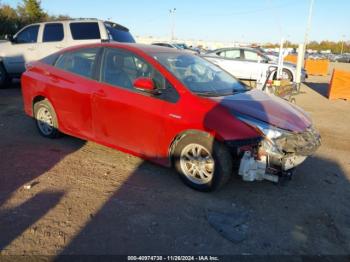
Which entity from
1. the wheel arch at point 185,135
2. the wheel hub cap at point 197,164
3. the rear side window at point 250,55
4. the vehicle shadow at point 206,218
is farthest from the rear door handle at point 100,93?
the rear side window at point 250,55

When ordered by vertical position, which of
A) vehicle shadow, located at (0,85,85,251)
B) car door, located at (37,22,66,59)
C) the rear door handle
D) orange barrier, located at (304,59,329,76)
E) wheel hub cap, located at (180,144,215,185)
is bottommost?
orange barrier, located at (304,59,329,76)

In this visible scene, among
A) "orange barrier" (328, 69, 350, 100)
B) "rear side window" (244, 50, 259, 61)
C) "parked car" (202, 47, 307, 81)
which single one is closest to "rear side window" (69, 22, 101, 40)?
"parked car" (202, 47, 307, 81)

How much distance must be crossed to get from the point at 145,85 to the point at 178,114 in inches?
22.1

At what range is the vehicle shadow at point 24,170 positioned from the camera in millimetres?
3496

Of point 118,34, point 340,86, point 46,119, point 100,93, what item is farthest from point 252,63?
point 100,93

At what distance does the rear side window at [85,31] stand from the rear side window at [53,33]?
411 mm

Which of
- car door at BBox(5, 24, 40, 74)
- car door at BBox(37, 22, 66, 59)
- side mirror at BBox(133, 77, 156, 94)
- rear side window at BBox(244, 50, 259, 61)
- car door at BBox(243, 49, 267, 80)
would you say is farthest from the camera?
rear side window at BBox(244, 50, 259, 61)

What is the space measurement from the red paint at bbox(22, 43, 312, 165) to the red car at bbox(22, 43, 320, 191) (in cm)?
1

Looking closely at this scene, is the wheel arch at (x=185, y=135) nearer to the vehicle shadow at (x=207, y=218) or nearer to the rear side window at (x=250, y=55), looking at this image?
the vehicle shadow at (x=207, y=218)

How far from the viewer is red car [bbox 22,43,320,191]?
3.93 m

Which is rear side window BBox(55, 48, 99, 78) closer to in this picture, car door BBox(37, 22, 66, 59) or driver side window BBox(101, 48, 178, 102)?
driver side window BBox(101, 48, 178, 102)

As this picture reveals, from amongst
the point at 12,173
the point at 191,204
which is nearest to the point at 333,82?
the point at 191,204

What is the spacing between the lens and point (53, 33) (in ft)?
34.6

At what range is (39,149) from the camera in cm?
549
